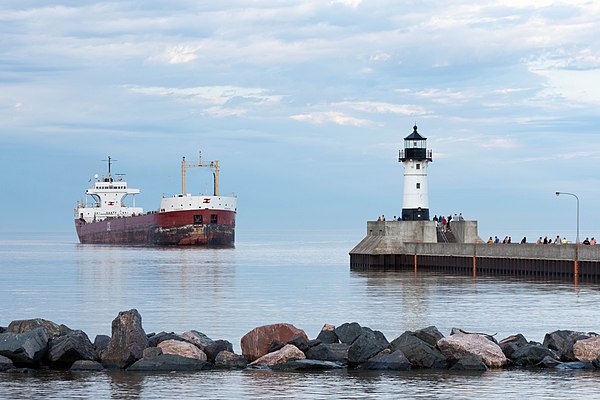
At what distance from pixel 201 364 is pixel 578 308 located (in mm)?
19127

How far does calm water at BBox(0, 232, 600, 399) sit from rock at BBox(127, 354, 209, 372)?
1.41 ft

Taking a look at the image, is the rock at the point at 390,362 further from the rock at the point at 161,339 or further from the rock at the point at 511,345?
the rock at the point at 161,339

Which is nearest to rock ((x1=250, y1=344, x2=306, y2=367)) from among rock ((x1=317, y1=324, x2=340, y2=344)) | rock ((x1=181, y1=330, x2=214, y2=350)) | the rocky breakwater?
the rocky breakwater

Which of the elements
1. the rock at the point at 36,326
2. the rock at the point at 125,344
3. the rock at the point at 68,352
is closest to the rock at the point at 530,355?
the rock at the point at 125,344

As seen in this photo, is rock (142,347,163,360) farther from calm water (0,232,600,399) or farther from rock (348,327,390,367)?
rock (348,327,390,367)

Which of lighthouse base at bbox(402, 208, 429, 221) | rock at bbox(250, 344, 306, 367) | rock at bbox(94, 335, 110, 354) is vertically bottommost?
rock at bbox(250, 344, 306, 367)

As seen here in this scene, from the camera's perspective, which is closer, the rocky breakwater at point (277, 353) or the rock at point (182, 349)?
the rocky breakwater at point (277, 353)

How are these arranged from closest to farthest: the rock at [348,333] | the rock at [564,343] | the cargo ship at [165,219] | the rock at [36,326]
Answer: the rock at [564,343] → the rock at [36,326] → the rock at [348,333] → the cargo ship at [165,219]

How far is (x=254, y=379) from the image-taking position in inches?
744

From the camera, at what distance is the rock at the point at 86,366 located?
19.8m

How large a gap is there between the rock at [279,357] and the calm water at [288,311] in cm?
55

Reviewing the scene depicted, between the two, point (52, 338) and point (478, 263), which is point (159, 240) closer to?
point (478, 263)

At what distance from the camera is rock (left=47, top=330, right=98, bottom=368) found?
787 inches

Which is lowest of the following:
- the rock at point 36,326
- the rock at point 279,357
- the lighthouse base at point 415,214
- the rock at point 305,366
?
the rock at point 305,366
